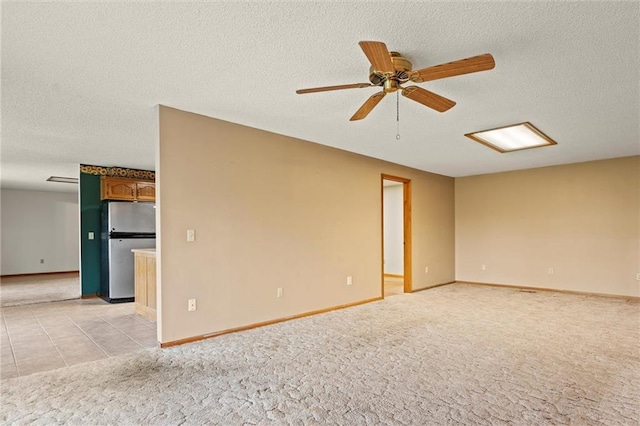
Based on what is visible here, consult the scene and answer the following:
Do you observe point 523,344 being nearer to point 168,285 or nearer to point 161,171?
point 168,285

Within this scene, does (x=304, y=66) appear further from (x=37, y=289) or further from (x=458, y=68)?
(x=37, y=289)

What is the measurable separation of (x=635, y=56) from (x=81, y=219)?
743cm

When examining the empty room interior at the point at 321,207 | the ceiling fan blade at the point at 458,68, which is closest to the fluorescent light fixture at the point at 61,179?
the empty room interior at the point at 321,207

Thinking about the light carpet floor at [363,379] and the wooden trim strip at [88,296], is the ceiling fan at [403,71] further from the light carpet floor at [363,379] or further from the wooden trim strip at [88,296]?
the wooden trim strip at [88,296]

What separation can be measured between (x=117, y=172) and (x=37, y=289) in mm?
3058

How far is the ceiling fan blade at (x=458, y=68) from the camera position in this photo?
201 centimetres

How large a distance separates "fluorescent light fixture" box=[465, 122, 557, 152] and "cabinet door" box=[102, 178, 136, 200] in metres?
5.68

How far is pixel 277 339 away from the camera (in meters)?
3.66

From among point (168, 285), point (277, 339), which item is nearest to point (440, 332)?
point (277, 339)

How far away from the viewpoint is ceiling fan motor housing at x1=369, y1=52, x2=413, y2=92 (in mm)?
2375

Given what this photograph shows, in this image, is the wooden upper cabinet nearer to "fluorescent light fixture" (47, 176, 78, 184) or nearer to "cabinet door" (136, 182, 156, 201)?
"cabinet door" (136, 182, 156, 201)

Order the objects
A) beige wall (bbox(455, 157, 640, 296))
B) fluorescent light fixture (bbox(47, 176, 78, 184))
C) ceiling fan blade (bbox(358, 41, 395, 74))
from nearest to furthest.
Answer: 1. ceiling fan blade (bbox(358, 41, 395, 74))
2. beige wall (bbox(455, 157, 640, 296))
3. fluorescent light fixture (bbox(47, 176, 78, 184))

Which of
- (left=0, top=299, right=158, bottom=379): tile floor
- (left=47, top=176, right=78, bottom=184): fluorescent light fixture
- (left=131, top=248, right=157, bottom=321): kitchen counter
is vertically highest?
(left=47, top=176, right=78, bottom=184): fluorescent light fixture

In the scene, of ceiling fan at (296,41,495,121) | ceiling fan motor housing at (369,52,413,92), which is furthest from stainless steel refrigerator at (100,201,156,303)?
ceiling fan motor housing at (369,52,413,92)
